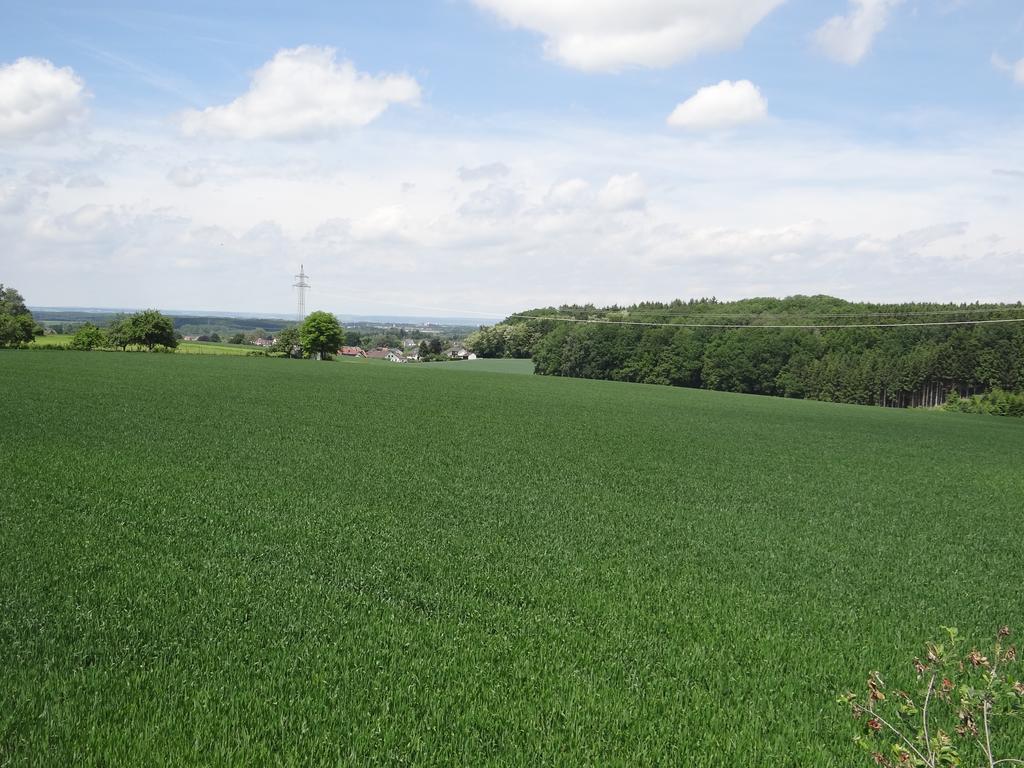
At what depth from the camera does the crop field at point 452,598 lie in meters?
5.63

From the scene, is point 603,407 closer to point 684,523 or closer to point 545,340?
point 684,523

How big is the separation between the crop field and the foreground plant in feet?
0.95

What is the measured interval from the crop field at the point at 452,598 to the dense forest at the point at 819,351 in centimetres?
6247

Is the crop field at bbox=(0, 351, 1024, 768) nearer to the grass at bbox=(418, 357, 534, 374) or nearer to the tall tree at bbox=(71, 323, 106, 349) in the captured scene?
the tall tree at bbox=(71, 323, 106, 349)

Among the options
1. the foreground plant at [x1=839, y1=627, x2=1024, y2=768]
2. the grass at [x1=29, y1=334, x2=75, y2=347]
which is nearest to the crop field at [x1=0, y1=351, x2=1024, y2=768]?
the foreground plant at [x1=839, y1=627, x2=1024, y2=768]

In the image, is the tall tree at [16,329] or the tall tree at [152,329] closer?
the tall tree at [16,329]

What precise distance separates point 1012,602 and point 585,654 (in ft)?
21.7

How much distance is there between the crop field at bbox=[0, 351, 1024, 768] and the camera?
563cm

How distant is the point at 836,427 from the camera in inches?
1467

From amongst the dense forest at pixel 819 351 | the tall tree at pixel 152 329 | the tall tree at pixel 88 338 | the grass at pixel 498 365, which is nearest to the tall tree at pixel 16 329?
the tall tree at pixel 88 338

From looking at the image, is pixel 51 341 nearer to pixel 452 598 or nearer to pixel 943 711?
pixel 452 598

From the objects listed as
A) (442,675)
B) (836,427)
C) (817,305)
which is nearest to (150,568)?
(442,675)

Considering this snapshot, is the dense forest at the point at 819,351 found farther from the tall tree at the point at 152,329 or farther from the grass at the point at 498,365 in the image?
the tall tree at the point at 152,329

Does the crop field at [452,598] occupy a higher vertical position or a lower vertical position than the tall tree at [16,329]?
lower
